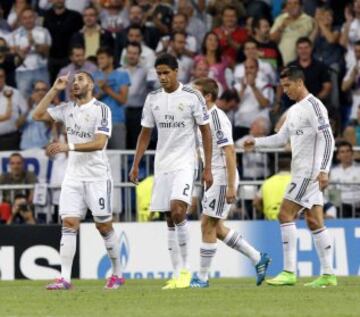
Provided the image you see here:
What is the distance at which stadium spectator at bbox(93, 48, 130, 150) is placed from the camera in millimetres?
23031

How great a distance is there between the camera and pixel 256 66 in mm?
23141

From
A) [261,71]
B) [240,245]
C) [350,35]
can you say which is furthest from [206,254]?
[350,35]

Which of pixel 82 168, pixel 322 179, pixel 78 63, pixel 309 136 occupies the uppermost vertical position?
pixel 78 63

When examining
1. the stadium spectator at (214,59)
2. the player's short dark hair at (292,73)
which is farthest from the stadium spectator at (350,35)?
the player's short dark hair at (292,73)

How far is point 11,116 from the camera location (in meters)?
23.7

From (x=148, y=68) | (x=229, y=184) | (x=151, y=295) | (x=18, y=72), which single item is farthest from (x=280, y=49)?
(x=151, y=295)

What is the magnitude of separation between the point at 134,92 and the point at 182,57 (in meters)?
1.07

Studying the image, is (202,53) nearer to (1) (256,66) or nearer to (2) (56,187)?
(1) (256,66)

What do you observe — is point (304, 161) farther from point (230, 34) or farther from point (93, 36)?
point (93, 36)

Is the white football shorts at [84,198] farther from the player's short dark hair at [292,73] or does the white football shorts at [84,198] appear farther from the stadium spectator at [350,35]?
the stadium spectator at [350,35]

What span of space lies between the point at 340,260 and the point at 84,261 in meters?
3.77

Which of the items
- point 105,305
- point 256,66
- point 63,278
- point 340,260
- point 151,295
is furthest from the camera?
point 256,66

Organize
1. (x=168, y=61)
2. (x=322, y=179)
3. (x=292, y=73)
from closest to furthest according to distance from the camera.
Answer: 1. (x=168, y=61)
2. (x=322, y=179)
3. (x=292, y=73)

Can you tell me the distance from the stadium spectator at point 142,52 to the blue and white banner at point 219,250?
3649 mm
